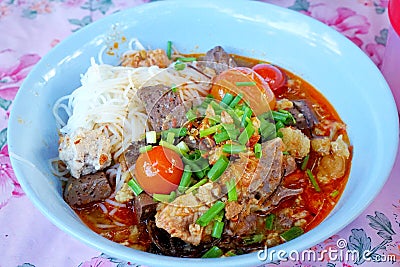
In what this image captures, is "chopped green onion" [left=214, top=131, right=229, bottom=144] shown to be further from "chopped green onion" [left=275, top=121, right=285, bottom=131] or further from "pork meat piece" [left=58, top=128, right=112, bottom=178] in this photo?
"pork meat piece" [left=58, top=128, right=112, bottom=178]

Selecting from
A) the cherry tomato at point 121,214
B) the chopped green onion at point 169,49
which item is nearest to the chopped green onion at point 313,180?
the cherry tomato at point 121,214

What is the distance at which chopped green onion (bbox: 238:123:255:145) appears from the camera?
105 inches

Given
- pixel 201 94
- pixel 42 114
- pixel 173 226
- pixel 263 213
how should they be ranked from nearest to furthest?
pixel 173 226 → pixel 263 213 → pixel 42 114 → pixel 201 94

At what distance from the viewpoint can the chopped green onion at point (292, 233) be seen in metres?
2.50

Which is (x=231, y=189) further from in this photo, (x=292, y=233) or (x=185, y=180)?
(x=292, y=233)

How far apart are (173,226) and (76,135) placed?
2.53 ft

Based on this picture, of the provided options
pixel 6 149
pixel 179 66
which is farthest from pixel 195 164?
pixel 6 149

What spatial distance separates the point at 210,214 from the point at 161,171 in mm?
338

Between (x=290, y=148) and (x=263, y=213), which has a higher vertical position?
(x=290, y=148)

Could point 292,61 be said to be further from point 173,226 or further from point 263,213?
point 173,226

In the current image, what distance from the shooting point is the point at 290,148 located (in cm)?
282

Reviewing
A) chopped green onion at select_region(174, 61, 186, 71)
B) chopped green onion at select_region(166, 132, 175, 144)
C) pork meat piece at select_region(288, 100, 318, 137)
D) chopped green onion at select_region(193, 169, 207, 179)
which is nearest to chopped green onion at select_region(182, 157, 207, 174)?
chopped green onion at select_region(193, 169, 207, 179)

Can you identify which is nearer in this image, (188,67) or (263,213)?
(263,213)

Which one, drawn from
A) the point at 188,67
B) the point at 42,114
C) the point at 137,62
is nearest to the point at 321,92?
the point at 188,67
